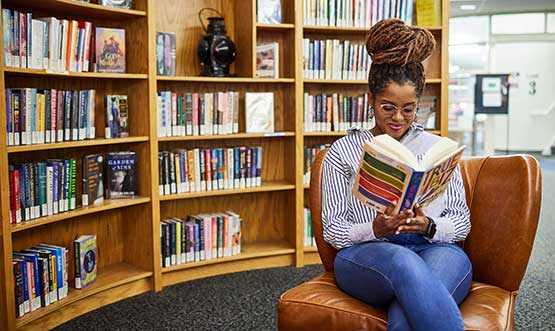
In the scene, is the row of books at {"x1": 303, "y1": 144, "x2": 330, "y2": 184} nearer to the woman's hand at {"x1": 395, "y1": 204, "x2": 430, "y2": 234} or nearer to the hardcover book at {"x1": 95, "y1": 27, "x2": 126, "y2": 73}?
the hardcover book at {"x1": 95, "y1": 27, "x2": 126, "y2": 73}

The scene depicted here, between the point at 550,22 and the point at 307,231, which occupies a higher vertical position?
the point at 550,22

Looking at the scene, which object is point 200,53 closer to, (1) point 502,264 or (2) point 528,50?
(1) point 502,264

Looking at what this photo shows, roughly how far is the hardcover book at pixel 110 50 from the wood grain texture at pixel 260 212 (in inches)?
41.2

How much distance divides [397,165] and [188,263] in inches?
90.0

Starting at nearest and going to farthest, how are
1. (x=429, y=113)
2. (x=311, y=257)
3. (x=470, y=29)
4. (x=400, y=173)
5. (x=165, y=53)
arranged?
1. (x=400, y=173)
2. (x=165, y=53)
3. (x=311, y=257)
4. (x=429, y=113)
5. (x=470, y=29)

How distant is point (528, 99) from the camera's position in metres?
11.3

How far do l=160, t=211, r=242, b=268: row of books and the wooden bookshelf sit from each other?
0.06 m

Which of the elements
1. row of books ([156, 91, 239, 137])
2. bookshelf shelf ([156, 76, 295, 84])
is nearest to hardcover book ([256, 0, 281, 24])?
bookshelf shelf ([156, 76, 295, 84])

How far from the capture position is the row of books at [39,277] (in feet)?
8.70

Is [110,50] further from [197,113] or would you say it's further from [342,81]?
[342,81]

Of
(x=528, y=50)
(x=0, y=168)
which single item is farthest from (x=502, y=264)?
(x=528, y=50)

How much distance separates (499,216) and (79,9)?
2258 millimetres

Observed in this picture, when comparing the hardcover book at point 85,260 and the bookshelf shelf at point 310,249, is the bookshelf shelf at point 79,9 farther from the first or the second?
the bookshelf shelf at point 310,249

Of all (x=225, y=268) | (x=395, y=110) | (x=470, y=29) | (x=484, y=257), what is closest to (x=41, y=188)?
(x=225, y=268)
